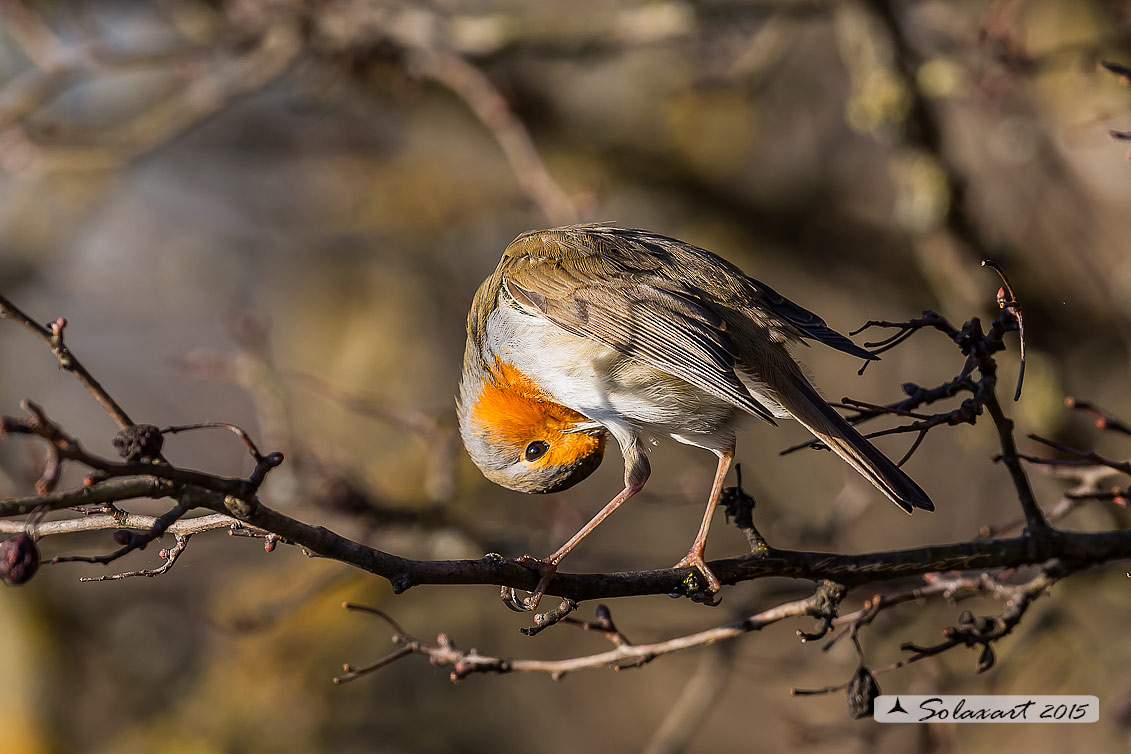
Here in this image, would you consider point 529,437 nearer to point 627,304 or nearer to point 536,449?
point 536,449

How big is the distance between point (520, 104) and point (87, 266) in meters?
3.72

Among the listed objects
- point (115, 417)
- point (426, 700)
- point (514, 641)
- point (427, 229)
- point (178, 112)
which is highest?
point (115, 417)

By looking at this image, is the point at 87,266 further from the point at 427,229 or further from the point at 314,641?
the point at 314,641

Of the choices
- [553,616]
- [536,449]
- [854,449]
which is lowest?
[536,449]

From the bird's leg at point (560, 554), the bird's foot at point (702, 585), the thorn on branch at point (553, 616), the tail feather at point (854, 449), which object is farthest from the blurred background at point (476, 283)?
the thorn on branch at point (553, 616)

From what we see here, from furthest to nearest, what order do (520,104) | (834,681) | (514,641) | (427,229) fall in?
(427,229) → (520,104) → (514,641) → (834,681)

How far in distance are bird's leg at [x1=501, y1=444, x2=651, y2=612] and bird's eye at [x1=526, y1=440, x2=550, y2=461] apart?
9.6 inches

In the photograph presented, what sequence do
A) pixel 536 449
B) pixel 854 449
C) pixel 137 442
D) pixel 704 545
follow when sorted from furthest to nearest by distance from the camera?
pixel 536 449, pixel 704 545, pixel 854 449, pixel 137 442

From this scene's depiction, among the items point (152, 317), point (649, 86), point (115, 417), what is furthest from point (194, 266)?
point (115, 417)

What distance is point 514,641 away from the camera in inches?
258

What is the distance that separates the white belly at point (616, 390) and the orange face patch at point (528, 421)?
7 cm

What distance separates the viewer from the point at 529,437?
2877 millimetres

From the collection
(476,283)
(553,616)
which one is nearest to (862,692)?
(553,616)

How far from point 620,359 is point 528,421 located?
1.08 ft
